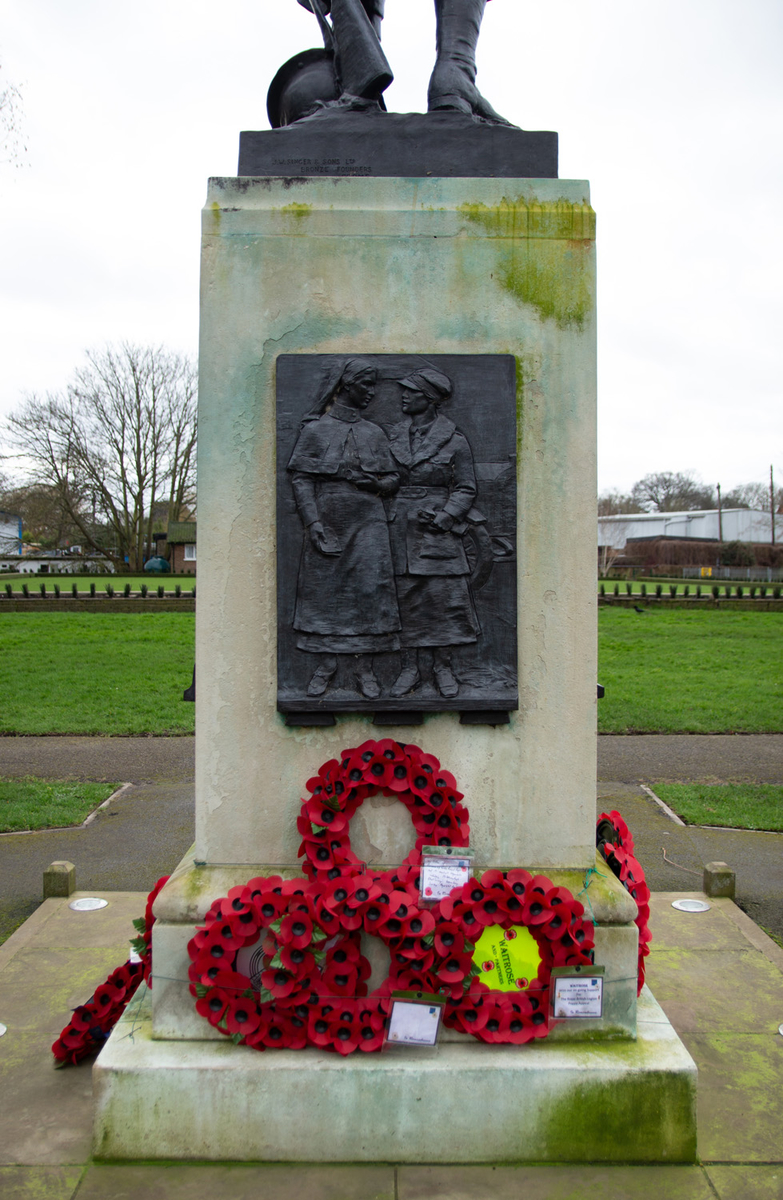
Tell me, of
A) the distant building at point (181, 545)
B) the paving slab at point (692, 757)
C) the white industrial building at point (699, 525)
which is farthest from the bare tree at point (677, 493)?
the paving slab at point (692, 757)

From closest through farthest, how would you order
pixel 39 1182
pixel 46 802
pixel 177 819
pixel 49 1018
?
pixel 39 1182, pixel 49 1018, pixel 177 819, pixel 46 802

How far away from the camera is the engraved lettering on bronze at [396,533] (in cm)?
277

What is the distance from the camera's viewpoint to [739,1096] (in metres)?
2.79

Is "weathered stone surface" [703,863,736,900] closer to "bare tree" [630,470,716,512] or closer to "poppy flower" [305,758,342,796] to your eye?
"poppy flower" [305,758,342,796]

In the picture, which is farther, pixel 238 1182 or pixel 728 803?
pixel 728 803

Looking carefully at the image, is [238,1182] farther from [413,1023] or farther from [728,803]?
[728,803]

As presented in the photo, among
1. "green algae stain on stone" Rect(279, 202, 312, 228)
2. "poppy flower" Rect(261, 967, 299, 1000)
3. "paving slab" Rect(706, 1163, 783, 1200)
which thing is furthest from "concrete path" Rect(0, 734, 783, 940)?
"green algae stain on stone" Rect(279, 202, 312, 228)

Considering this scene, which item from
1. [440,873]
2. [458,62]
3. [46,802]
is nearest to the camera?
[440,873]

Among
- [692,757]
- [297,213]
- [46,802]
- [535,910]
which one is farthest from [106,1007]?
[692,757]

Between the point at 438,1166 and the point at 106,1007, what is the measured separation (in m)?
1.30

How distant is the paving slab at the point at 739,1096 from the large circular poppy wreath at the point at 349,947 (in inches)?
24.6

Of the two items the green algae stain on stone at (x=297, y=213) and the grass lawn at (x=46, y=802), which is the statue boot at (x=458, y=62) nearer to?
the green algae stain on stone at (x=297, y=213)

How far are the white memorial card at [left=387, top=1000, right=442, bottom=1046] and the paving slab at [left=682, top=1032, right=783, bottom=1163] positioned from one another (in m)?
0.87

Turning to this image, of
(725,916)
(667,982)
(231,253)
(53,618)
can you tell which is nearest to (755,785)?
(725,916)
